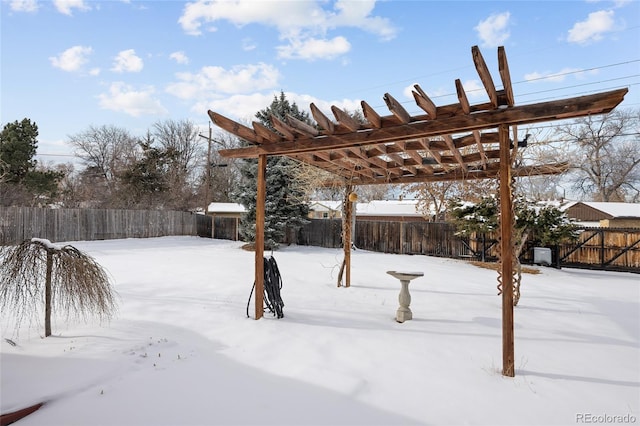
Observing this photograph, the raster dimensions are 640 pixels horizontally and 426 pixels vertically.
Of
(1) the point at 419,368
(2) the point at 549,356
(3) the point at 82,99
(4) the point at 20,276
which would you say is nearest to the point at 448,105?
(1) the point at 419,368

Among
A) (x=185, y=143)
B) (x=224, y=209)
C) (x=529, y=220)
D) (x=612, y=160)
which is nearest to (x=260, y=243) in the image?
(x=529, y=220)

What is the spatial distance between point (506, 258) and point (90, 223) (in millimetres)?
14390

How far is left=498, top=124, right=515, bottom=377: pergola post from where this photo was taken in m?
2.63

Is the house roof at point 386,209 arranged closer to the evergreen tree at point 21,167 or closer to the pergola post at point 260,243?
the evergreen tree at point 21,167

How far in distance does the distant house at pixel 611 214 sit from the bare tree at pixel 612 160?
2.63 metres

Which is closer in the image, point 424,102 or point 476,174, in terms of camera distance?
point 424,102

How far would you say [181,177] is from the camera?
2184 centimetres

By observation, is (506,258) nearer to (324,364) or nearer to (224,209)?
(324,364)

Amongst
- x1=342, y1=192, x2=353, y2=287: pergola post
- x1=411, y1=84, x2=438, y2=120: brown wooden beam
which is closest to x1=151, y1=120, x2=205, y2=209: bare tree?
x1=342, y1=192, x2=353, y2=287: pergola post

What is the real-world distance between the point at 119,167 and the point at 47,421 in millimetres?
23125

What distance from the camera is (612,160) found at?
64.3ft

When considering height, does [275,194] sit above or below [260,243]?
above

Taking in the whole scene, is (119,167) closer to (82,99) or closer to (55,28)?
(82,99)

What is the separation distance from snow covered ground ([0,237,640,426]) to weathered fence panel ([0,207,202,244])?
882 centimetres
